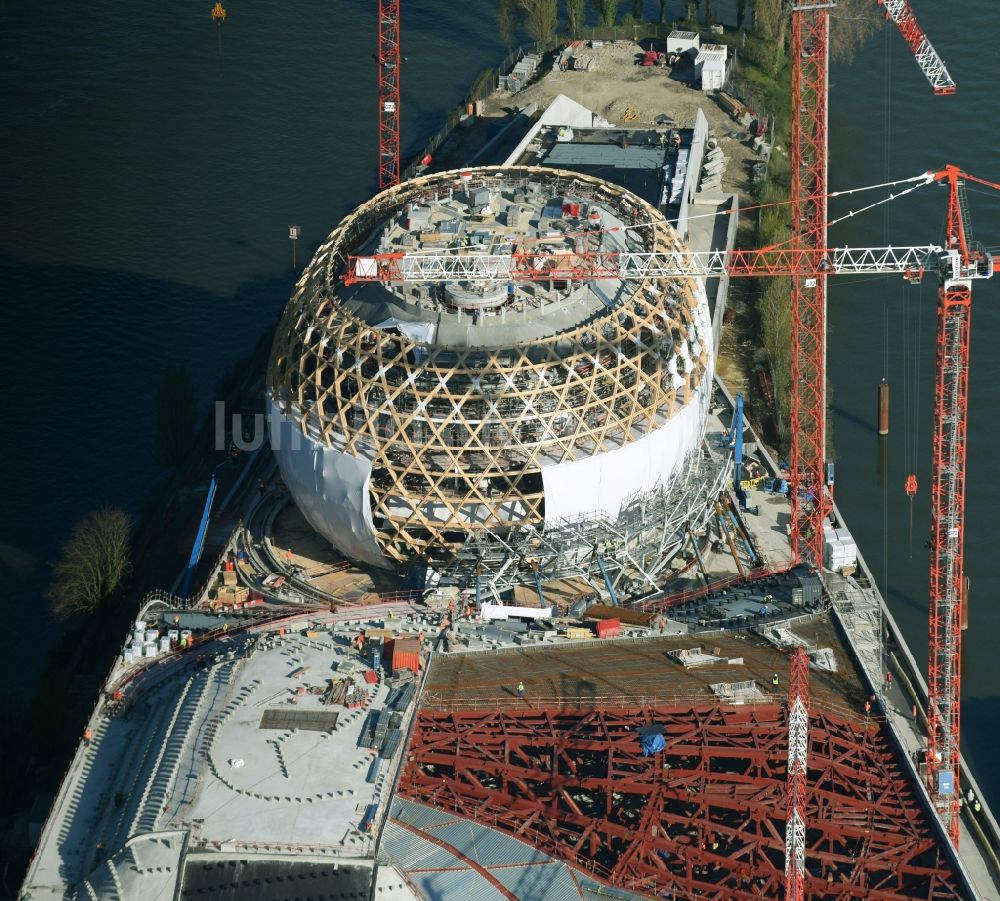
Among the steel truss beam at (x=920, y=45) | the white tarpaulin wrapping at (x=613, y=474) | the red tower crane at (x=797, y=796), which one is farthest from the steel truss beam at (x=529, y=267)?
the steel truss beam at (x=920, y=45)

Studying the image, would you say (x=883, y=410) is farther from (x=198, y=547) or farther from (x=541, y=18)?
(x=541, y=18)

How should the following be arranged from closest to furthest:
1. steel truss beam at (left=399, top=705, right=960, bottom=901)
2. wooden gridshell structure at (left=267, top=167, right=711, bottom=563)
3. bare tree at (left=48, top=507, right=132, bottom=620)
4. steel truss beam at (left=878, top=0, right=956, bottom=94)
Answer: steel truss beam at (left=399, top=705, right=960, bottom=901) → wooden gridshell structure at (left=267, top=167, right=711, bottom=563) → bare tree at (left=48, top=507, right=132, bottom=620) → steel truss beam at (left=878, top=0, right=956, bottom=94)

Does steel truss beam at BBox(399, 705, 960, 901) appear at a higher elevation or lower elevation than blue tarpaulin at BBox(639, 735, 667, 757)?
lower

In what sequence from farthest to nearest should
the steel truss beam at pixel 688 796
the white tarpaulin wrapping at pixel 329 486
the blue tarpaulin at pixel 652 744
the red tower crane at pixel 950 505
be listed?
the white tarpaulin wrapping at pixel 329 486 → the red tower crane at pixel 950 505 → the blue tarpaulin at pixel 652 744 → the steel truss beam at pixel 688 796

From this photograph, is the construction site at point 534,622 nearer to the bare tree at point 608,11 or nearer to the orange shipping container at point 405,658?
the orange shipping container at point 405,658

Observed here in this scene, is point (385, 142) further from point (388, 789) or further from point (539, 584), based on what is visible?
point (388, 789)

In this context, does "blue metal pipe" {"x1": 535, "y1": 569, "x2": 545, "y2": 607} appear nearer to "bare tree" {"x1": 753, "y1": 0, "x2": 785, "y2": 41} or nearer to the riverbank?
the riverbank

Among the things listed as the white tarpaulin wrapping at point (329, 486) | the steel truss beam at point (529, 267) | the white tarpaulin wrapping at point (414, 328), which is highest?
the steel truss beam at point (529, 267)

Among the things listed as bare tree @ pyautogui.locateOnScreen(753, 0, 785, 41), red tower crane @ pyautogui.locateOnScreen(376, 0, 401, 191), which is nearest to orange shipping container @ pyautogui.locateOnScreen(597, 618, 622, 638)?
red tower crane @ pyautogui.locateOnScreen(376, 0, 401, 191)
